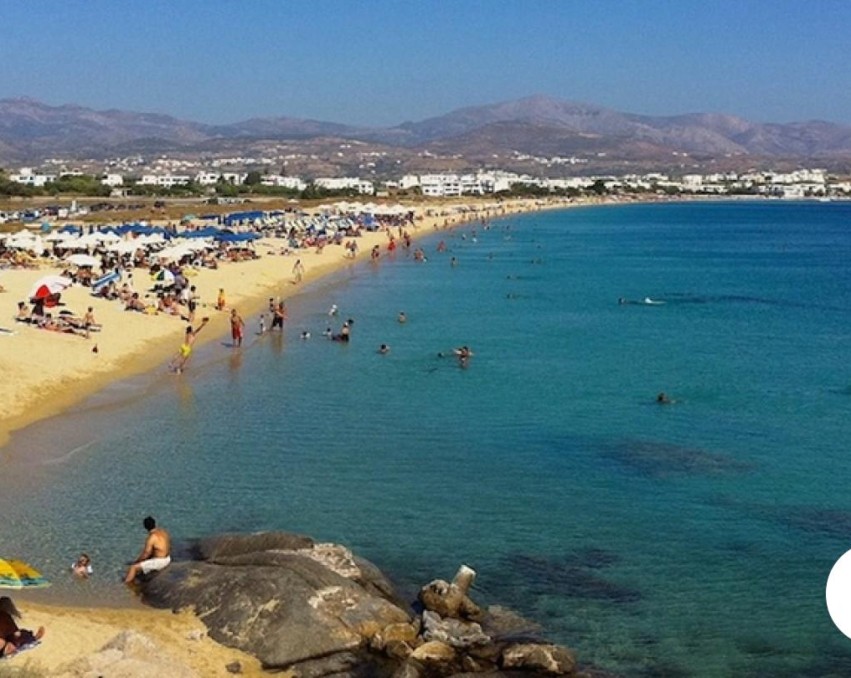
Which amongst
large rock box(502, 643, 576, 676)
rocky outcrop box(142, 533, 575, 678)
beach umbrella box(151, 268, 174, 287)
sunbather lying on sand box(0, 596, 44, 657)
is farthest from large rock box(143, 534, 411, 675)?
beach umbrella box(151, 268, 174, 287)

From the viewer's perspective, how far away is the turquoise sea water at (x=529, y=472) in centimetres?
1362

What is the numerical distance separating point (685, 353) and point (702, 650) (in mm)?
23017

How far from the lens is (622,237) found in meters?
101

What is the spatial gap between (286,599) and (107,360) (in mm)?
17744

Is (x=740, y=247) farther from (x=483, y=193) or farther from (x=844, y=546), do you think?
(x=483, y=193)

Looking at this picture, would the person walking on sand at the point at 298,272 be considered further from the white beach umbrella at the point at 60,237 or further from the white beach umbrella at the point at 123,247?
the white beach umbrella at the point at 60,237

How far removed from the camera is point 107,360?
2825 cm

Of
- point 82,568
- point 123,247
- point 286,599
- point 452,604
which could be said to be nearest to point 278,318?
point 123,247

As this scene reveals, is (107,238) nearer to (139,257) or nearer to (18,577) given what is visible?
(139,257)

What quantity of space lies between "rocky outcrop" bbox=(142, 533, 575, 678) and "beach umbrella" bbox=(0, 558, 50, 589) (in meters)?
1.34

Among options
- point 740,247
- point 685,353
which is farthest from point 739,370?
point 740,247

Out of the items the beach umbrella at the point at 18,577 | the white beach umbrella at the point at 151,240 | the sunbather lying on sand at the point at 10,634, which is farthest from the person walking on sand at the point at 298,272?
the sunbather lying on sand at the point at 10,634

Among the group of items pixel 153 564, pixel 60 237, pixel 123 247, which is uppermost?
pixel 60 237

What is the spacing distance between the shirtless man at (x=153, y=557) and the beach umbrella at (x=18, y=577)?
120cm
